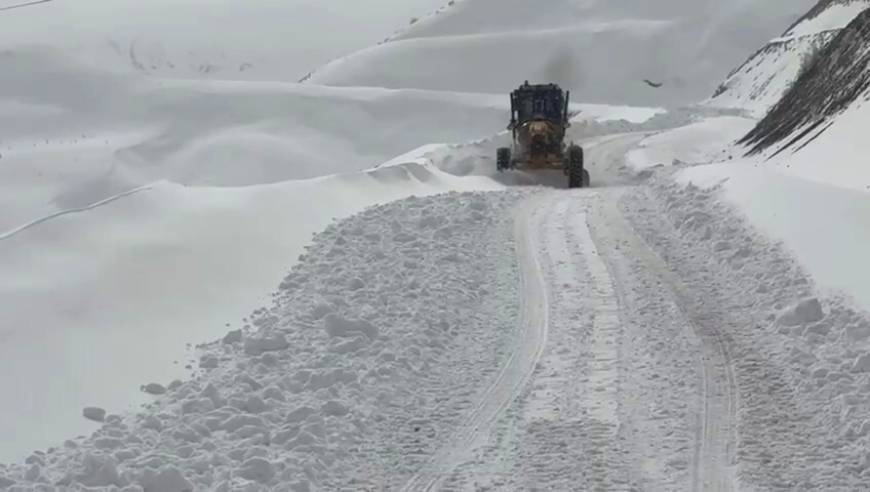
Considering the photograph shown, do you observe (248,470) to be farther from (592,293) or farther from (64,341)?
(592,293)

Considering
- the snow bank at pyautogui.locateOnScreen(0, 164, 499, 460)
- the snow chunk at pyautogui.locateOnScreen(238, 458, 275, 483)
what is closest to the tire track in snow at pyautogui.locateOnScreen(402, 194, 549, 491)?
the snow chunk at pyautogui.locateOnScreen(238, 458, 275, 483)

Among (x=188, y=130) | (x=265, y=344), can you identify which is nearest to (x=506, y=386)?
(x=265, y=344)

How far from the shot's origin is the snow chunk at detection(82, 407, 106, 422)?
24.3ft

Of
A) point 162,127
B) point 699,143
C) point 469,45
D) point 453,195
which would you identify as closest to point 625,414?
point 453,195

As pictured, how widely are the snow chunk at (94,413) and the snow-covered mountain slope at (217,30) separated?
87285mm

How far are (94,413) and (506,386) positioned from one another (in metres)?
3.06

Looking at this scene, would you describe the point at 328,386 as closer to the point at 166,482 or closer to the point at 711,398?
the point at 166,482

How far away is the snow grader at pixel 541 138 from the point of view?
23.9m

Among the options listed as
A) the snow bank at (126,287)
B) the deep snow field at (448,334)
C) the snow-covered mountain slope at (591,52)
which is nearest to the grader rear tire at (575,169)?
the deep snow field at (448,334)

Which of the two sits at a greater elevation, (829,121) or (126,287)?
(829,121)

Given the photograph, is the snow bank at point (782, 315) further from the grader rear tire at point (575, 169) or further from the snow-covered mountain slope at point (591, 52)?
the snow-covered mountain slope at point (591, 52)

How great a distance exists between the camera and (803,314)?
30.4 ft

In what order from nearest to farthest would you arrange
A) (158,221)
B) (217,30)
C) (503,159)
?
(158,221) < (503,159) < (217,30)

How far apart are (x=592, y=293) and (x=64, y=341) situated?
17.2 ft
